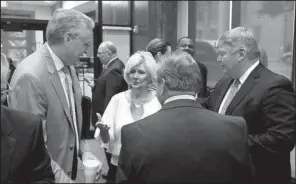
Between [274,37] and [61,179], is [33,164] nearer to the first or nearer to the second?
[61,179]

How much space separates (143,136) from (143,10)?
4.94m

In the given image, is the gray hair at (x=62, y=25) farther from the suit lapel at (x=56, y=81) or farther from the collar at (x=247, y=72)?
the collar at (x=247, y=72)

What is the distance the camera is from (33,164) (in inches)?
46.4

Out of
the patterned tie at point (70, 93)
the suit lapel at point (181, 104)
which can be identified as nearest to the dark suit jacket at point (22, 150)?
the suit lapel at point (181, 104)

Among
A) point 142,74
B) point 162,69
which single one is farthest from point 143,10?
point 162,69

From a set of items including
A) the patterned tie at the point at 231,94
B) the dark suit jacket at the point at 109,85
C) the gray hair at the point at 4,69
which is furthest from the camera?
the dark suit jacket at the point at 109,85

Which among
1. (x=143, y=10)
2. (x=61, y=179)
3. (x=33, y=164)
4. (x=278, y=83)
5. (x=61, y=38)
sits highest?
(x=143, y=10)

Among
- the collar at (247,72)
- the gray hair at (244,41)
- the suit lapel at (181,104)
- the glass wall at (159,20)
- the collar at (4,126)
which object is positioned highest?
the glass wall at (159,20)

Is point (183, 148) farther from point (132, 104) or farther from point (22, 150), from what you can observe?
point (132, 104)

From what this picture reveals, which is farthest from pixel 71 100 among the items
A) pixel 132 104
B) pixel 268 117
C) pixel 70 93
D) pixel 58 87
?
pixel 268 117

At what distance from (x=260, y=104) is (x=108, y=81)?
2478 mm

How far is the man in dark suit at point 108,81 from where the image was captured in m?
4.02

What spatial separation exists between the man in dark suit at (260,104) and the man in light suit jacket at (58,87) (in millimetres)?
930

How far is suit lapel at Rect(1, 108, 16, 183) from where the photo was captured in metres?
1.06
